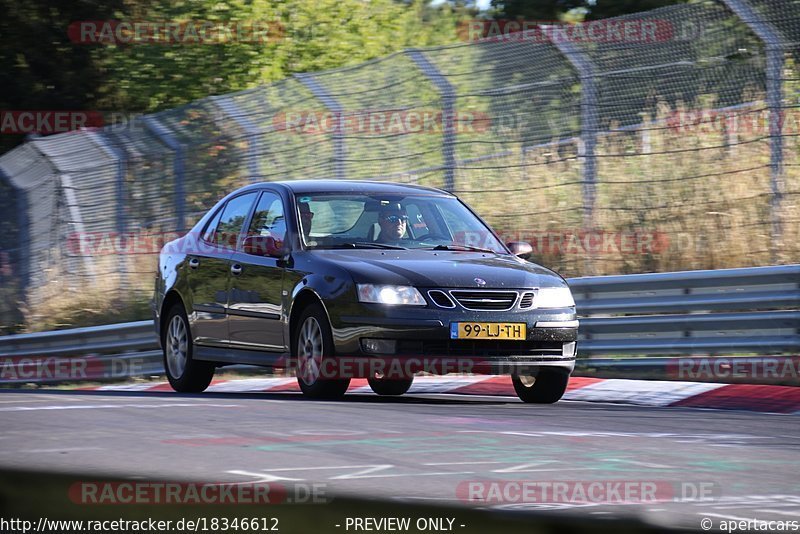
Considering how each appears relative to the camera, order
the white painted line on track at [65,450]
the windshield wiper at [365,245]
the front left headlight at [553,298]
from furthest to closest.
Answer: the windshield wiper at [365,245] < the front left headlight at [553,298] < the white painted line on track at [65,450]

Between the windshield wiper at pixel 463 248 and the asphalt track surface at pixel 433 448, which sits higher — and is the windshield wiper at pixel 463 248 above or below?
above

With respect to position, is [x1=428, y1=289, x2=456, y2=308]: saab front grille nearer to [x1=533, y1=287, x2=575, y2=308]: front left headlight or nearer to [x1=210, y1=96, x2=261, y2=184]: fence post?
[x1=533, y1=287, x2=575, y2=308]: front left headlight

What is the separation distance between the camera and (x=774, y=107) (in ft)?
39.6

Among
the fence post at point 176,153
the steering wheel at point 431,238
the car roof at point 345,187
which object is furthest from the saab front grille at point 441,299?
the fence post at point 176,153

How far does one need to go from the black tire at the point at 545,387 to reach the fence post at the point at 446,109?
4.30 m

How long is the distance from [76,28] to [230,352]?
20076 millimetres

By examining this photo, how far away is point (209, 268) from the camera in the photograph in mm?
10914

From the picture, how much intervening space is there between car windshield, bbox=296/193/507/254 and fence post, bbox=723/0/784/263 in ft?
9.76

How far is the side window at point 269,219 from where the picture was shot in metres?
10.2

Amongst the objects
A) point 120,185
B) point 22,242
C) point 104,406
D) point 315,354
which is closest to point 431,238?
point 315,354

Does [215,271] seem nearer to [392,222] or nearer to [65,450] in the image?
[392,222]

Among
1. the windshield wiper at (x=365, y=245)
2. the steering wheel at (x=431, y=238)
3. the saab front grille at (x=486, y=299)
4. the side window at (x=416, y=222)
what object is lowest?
the saab front grille at (x=486, y=299)

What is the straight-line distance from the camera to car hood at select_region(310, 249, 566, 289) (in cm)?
906

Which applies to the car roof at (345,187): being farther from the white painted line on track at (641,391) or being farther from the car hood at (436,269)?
the white painted line on track at (641,391)
